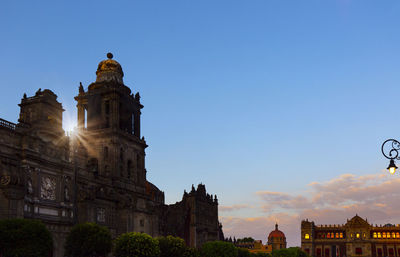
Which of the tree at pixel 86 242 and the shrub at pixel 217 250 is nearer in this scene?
the tree at pixel 86 242

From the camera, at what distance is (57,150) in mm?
61406

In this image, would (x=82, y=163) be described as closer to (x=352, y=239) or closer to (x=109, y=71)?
(x=109, y=71)

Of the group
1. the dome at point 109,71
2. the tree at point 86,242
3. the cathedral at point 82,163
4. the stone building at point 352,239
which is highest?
the dome at point 109,71

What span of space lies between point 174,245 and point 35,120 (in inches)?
1034

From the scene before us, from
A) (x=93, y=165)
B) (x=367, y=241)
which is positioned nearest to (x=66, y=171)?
(x=93, y=165)

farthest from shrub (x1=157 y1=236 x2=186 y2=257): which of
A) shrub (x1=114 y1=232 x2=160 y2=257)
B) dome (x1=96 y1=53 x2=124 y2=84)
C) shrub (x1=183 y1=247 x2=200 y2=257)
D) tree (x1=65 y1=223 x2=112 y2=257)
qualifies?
dome (x1=96 y1=53 x2=124 y2=84)

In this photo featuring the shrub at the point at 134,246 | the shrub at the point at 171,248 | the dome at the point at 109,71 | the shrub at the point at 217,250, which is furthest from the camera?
the dome at the point at 109,71

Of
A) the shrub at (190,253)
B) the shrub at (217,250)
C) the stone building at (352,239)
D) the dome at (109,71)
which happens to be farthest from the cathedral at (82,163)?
the stone building at (352,239)

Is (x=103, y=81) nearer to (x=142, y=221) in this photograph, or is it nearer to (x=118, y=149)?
(x=118, y=149)

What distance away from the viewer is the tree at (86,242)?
53.4 meters

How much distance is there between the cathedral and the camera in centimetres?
5406

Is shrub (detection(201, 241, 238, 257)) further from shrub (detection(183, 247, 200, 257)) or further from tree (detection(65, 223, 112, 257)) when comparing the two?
tree (detection(65, 223, 112, 257))

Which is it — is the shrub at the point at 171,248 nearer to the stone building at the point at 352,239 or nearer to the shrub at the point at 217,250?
the shrub at the point at 217,250

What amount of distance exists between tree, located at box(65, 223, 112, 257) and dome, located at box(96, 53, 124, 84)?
103ft
